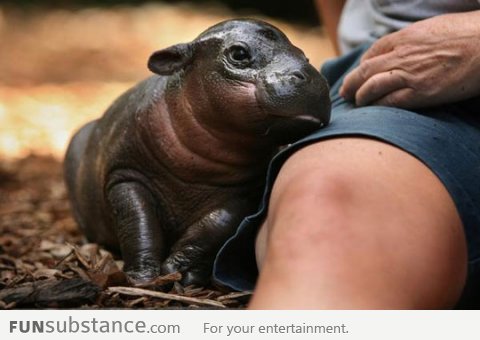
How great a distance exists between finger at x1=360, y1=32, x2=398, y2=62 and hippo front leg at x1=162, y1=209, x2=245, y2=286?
0.41 m

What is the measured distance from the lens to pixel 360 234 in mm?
1251

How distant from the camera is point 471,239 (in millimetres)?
1449

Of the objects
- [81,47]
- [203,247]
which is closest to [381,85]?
[203,247]

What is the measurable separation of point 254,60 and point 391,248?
20.8 inches

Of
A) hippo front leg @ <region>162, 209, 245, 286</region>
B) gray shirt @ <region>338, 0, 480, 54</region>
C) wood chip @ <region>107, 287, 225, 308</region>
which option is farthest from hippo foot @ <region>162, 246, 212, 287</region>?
gray shirt @ <region>338, 0, 480, 54</region>

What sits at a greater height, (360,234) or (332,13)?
(332,13)

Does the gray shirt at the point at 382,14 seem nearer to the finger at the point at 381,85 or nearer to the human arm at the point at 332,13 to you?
the finger at the point at 381,85

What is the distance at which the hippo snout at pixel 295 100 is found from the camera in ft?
5.17

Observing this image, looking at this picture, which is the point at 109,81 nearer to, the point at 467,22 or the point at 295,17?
the point at 295,17

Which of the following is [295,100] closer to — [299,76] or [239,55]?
[299,76]

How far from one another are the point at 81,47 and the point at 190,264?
549 cm

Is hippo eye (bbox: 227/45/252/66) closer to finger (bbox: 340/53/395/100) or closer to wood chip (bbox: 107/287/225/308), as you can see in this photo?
finger (bbox: 340/53/395/100)

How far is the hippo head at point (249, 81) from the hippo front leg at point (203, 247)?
0.58 ft

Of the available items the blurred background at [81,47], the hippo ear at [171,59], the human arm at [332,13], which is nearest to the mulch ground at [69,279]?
the hippo ear at [171,59]
